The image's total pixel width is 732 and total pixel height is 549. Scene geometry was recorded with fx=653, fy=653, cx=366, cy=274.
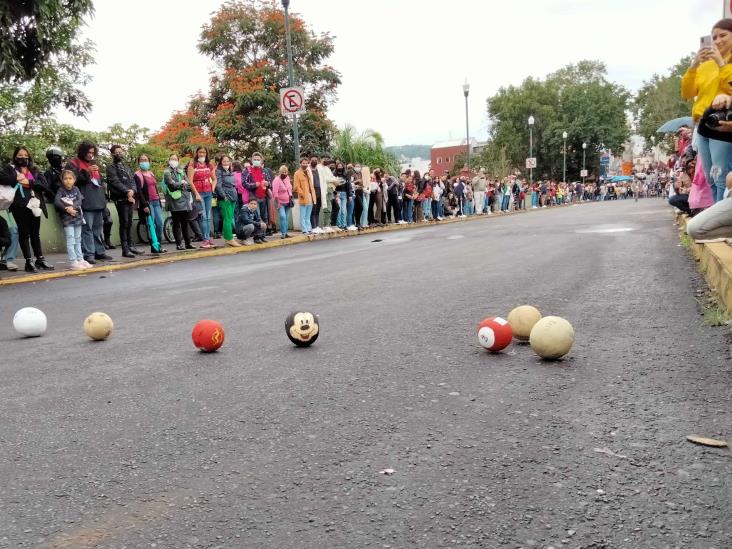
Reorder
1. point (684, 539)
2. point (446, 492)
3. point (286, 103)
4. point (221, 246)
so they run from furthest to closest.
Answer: point (286, 103) < point (221, 246) < point (446, 492) < point (684, 539)

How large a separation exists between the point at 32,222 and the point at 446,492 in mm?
10985

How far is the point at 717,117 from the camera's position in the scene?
5.47m

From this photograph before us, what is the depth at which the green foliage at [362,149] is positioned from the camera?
34438 mm

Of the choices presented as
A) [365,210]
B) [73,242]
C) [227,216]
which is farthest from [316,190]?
[73,242]

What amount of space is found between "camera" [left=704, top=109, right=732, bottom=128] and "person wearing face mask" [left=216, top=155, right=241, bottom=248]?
11488 mm

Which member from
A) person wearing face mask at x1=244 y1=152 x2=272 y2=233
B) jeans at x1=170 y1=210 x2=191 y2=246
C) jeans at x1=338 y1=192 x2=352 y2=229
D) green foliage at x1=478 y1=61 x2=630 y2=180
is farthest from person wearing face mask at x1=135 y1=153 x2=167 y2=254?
green foliage at x1=478 y1=61 x2=630 y2=180

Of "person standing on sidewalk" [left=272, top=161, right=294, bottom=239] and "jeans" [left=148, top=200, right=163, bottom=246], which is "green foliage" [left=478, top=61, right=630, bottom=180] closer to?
"person standing on sidewalk" [left=272, top=161, right=294, bottom=239]

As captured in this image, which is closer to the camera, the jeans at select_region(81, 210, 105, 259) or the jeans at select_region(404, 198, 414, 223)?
the jeans at select_region(81, 210, 105, 259)

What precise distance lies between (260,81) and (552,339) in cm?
3393

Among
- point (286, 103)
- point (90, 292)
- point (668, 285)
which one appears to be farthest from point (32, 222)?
point (668, 285)

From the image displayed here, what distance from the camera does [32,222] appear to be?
1131cm

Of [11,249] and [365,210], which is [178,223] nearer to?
[11,249]

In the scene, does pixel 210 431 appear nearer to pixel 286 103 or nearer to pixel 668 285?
pixel 668 285

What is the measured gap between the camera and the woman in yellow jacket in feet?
19.7
